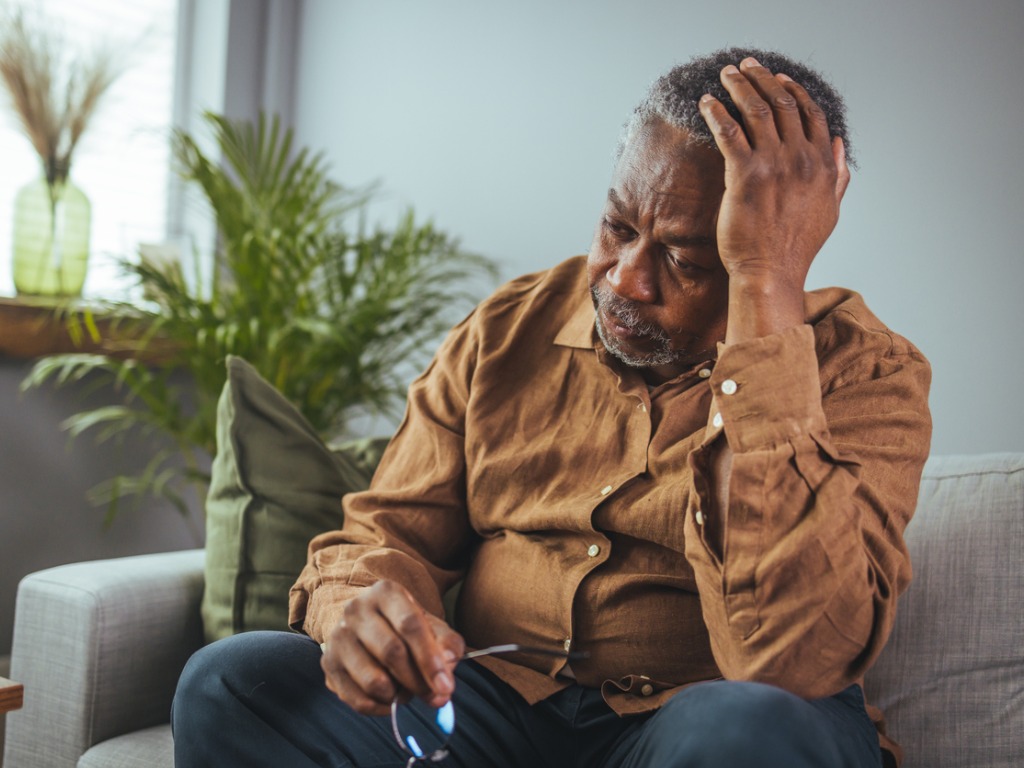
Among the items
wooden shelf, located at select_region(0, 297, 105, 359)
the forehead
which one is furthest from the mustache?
wooden shelf, located at select_region(0, 297, 105, 359)

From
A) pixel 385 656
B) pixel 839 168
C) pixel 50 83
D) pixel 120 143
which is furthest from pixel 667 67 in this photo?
pixel 385 656

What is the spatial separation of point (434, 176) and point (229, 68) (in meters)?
0.72

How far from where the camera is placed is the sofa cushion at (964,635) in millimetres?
1380

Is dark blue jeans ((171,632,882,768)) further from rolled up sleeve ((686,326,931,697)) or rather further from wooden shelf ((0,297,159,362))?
wooden shelf ((0,297,159,362))

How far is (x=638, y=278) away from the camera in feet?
4.12

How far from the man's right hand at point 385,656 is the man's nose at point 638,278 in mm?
496

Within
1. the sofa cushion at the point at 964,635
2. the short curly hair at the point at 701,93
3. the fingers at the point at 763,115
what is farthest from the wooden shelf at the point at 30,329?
the sofa cushion at the point at 964,635

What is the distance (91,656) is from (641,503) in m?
0.82

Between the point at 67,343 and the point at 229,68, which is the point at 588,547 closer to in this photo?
the point at 67,343

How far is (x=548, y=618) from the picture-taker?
128 cm

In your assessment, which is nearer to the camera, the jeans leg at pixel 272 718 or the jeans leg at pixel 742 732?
the jeans leg at pixel 742 732

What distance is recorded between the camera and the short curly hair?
123cm

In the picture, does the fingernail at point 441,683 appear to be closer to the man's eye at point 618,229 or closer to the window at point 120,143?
the man's eye at point 618,229

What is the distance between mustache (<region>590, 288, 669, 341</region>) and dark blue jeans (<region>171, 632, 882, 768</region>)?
1.47ft
